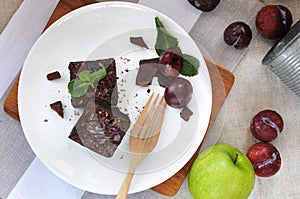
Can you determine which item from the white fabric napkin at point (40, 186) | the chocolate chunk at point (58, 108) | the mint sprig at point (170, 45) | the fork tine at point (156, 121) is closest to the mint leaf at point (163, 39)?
the mint sprig at point (170, 45)

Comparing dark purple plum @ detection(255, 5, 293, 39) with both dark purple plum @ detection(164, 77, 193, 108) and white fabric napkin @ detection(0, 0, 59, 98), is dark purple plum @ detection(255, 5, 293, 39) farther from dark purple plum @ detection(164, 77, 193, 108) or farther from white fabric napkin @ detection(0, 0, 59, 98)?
white fabric napkin @ detection(0, 0, 59, 98)

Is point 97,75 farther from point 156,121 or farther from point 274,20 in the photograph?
point 274,20

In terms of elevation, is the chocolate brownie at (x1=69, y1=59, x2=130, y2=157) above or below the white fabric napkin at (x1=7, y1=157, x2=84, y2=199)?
above

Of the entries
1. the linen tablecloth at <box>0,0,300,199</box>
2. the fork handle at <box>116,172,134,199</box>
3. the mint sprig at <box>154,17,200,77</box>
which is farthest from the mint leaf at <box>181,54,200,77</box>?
the fork handle at <box>116,172,134,199</box>

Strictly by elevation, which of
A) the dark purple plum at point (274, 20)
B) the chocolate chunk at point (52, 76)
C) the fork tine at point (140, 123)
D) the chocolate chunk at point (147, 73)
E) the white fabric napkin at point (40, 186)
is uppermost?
the dark purple plum at point (274, 20)

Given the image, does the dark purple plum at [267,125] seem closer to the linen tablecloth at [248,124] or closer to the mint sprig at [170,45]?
the linen tablecloth at [248,124]

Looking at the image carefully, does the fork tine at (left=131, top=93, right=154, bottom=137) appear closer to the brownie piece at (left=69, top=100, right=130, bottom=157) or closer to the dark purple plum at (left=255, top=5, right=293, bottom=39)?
the brownie piece at (left=69, top=100, right=130, bottom=157)

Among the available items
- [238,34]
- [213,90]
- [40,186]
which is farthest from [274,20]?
[40,186]

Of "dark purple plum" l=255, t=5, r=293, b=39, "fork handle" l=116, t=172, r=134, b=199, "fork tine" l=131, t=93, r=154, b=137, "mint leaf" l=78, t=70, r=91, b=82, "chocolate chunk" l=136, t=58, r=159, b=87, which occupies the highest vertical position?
"dark purple plum" l=255, t=5, r=293, b=39
